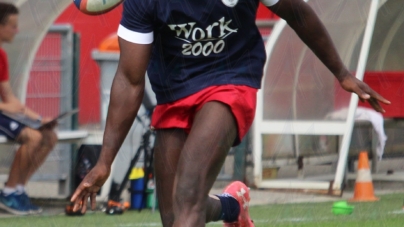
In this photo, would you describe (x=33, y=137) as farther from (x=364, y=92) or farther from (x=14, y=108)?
(x=364, y=92)

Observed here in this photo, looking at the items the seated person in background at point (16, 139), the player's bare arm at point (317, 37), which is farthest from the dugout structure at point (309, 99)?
the player's bare arm at point (317, 37)

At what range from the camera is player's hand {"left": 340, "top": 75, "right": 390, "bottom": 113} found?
4.16 metres

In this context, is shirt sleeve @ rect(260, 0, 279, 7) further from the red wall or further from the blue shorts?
the red wall

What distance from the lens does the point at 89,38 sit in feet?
50.7

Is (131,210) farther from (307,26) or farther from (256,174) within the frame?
(307,26)

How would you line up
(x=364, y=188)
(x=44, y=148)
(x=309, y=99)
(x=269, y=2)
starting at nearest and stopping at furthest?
(x=269, y=2), (x=44, y=148), (x=364, y=188), (x=309, y=99)

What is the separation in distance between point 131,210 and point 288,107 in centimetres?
213

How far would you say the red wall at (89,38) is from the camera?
14295 millimetres

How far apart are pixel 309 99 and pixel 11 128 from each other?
3056 millimetres

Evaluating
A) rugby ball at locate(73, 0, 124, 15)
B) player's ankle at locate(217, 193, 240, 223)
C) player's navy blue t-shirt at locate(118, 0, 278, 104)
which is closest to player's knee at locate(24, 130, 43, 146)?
player's ankle at locate(217, 193, 240, 223)

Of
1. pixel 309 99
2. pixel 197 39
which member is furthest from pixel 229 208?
pixel 309 99

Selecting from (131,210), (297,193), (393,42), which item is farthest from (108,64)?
(393,42)

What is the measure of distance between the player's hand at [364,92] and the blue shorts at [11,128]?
4.04 metres

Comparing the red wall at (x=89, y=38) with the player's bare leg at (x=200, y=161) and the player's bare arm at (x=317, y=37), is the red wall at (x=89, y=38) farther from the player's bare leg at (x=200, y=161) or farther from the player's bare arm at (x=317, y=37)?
the player's bare leg at (x=200, y=161)
